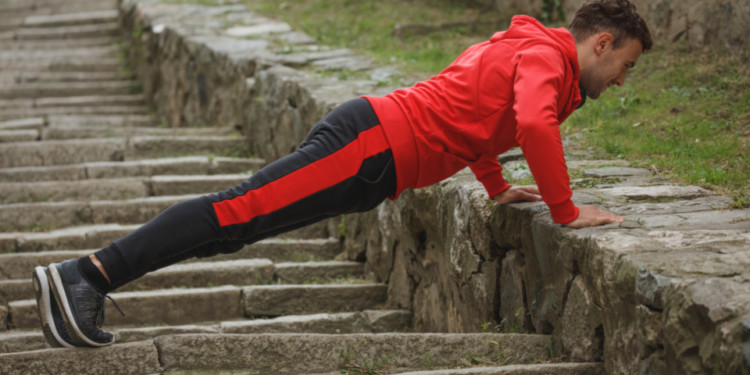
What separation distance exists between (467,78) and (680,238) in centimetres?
81

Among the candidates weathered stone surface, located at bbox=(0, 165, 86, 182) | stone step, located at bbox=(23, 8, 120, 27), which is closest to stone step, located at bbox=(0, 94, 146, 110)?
stone step, located at bbox=(23, 8, 120, 27)

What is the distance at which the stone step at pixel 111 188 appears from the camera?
5.12m

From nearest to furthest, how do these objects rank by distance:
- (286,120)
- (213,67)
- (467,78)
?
1. (467,78)
2. (286,120)
3. (213,67)

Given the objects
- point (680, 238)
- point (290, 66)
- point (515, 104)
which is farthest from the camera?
point (290, 66)

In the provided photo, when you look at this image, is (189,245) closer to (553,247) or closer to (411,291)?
(553,247)

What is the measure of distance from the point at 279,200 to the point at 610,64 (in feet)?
3.62

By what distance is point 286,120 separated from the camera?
218 inches

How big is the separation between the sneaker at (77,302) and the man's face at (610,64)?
1.67 metres

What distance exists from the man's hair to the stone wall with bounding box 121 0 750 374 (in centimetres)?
52

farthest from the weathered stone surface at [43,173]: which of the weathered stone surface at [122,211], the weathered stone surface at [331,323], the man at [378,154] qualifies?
the man at [378,154]

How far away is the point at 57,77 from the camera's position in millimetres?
9094

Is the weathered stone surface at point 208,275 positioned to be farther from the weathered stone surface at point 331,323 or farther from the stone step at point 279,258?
the weathered stone surface at point 331,323

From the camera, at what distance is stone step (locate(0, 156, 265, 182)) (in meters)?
5.47

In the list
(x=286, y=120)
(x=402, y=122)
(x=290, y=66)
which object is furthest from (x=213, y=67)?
(x=402, y=122)
